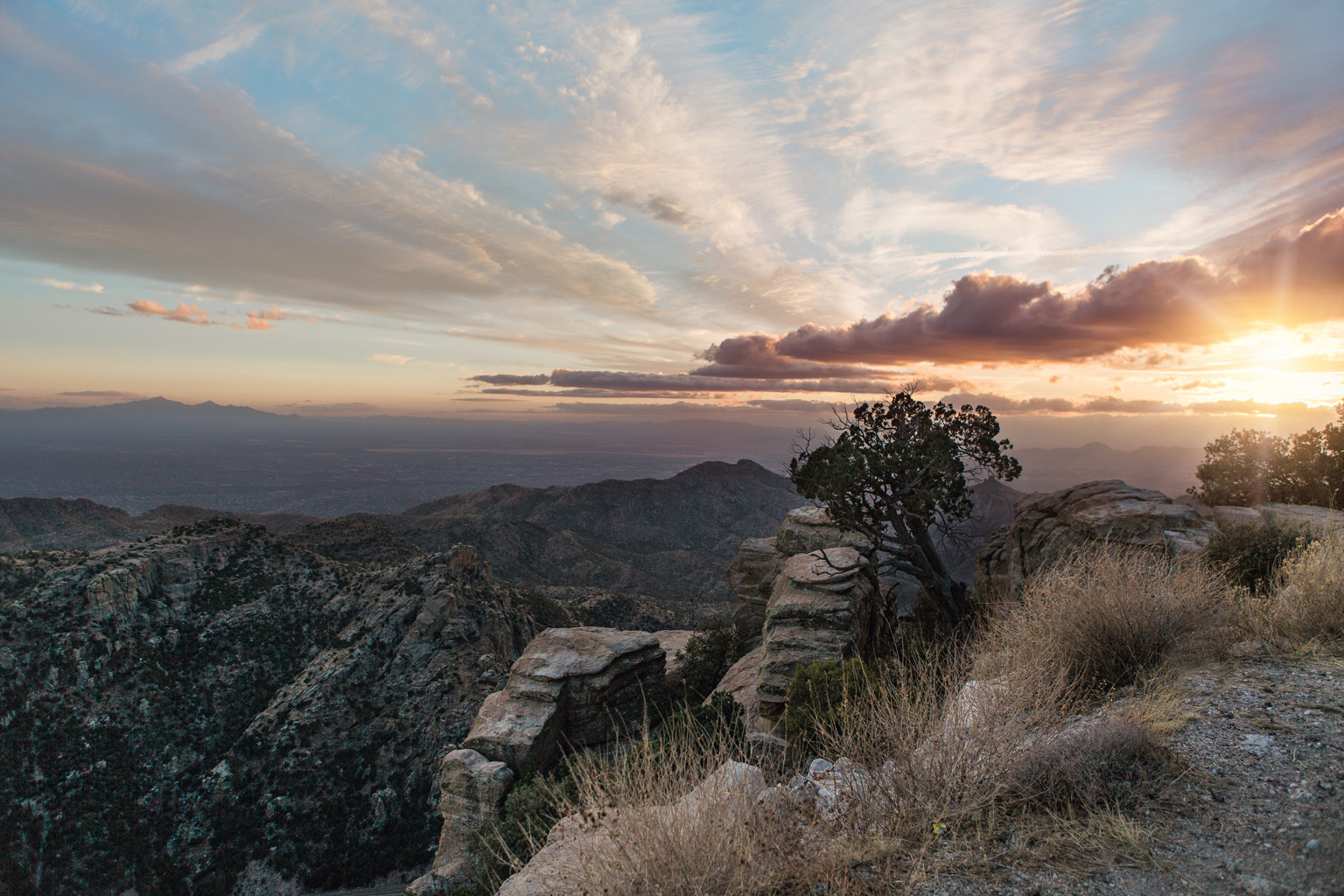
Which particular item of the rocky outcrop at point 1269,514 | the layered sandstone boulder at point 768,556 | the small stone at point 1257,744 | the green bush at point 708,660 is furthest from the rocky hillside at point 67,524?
the small stone at point 1257,744

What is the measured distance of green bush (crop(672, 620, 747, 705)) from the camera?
21453 millimetres

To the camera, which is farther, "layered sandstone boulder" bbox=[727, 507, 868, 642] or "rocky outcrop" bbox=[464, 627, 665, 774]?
"layered sandstone boulder" bbox=[727, 507, 868, 642]

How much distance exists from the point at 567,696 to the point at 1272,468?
3254 cm

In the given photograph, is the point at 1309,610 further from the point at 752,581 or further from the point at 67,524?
the point at 67,524

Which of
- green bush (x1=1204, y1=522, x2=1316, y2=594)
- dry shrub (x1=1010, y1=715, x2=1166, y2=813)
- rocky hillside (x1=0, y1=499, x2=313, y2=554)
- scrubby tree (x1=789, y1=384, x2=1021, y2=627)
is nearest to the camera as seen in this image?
dry shrub (x1=1010, y1=715, x2=1166, y2=813)

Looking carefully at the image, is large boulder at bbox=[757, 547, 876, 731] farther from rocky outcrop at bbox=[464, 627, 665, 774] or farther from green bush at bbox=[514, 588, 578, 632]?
green bush at bbox=[514, 588, 578, 632]

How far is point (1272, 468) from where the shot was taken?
2505cm

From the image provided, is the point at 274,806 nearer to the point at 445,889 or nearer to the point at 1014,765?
the point at 445,889

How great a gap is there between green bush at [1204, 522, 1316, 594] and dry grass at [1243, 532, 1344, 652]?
275 cm

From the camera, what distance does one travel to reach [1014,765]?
4.71 meters

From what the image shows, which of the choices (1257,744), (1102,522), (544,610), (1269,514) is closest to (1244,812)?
(1257,744)

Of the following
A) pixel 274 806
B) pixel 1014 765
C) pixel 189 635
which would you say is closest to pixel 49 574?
pixel 189 635

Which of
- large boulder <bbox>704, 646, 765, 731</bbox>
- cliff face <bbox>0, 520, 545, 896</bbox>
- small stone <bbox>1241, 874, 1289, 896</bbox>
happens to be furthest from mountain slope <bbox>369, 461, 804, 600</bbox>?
small stone <bbox>1241, 874, 1289, 896</bbox>

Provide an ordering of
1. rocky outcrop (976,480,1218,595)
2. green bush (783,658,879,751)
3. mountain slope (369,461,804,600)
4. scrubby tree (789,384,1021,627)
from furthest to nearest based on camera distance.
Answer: mountain slope (369,461,804,600) < scrubby tree (789,384,1021,627) < rocky outcrop (976,480,1218,595) < green bush (783,658,879,751)
